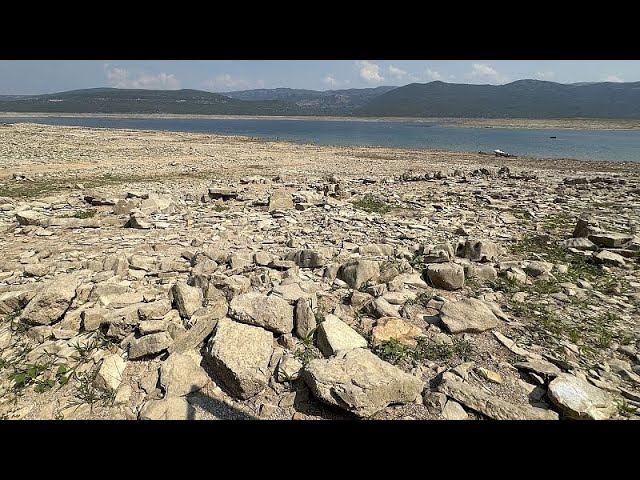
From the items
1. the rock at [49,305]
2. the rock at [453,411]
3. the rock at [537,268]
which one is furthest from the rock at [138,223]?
the rock at [537,268]

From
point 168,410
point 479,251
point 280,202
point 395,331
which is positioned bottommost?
point 168,410

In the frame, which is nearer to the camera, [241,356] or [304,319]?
[241,356]

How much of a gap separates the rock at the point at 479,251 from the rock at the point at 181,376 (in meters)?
6.31

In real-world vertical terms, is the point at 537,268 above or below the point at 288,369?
above

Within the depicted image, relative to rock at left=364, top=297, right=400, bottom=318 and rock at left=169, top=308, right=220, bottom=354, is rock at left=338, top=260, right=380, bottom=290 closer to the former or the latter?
rock at left=364, top=297, right=400, bottom=318

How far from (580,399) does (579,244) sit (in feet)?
20.3

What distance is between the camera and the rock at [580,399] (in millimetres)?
3783

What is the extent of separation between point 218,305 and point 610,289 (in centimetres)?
713

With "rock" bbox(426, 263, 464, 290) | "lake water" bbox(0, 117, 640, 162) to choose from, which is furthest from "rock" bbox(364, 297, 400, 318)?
"lake water" bbox(0, 117, 640, 162)

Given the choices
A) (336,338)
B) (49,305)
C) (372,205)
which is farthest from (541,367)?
(372,205)

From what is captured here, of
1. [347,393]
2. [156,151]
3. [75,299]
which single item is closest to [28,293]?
[75,299]

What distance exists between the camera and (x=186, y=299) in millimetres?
5648

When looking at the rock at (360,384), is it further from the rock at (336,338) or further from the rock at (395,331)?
the rock at (395,331)

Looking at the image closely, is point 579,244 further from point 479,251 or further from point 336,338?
point 336,338
